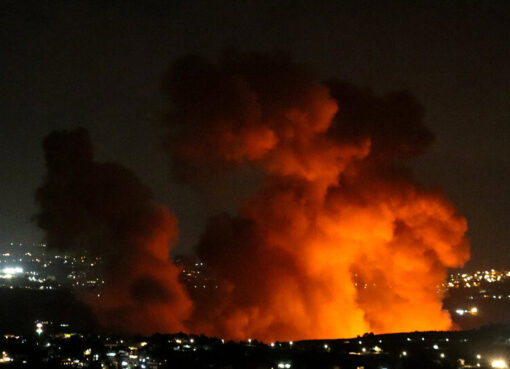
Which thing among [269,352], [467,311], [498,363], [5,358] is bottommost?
[498,363]

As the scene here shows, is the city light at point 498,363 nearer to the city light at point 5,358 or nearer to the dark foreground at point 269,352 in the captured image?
the dark foreground at point 269,352

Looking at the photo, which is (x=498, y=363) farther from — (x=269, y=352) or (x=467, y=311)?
(x=467, y=311)

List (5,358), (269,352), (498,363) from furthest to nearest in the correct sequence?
(5,358)
(269,352)
(498,363)

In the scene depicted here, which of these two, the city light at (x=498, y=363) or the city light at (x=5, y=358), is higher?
the city light at (x=5, y=358)

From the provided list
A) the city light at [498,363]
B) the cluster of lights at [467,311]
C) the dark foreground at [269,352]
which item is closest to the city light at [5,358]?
the dark foreground at [269,352]

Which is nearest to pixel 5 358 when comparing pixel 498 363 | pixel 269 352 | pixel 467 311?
pixel 269 352

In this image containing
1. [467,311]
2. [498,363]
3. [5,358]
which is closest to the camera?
[498,363]

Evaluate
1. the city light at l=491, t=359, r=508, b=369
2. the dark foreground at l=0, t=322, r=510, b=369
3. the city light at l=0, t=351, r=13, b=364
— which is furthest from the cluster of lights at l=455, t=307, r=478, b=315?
the city light at l=0, t=351, r=13, b=364

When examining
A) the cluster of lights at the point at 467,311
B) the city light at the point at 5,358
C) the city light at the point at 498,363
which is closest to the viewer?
the city light at the point at 498,363

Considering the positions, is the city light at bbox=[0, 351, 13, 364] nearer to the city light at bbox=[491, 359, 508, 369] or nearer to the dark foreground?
the dark foreground
